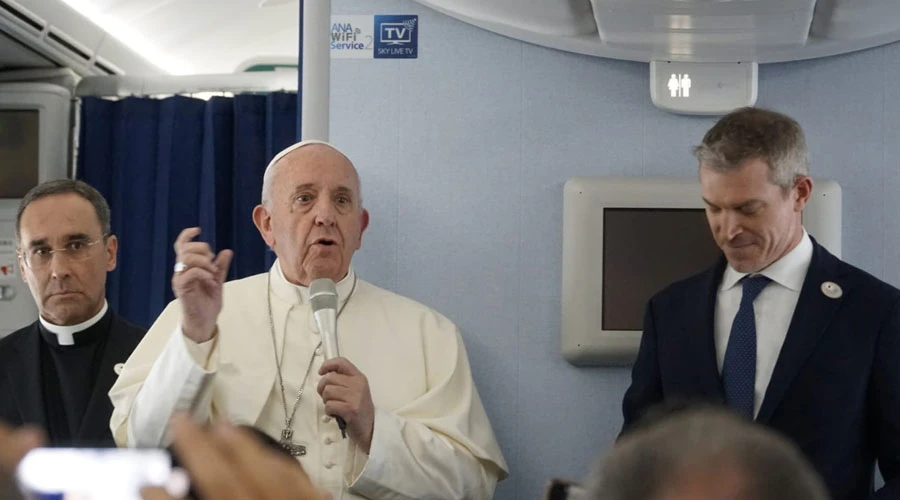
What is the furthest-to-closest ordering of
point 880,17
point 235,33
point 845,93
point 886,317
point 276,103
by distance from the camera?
point 235,33 → point 276,103 → point 845,93 → point 880,17 → point 886,317

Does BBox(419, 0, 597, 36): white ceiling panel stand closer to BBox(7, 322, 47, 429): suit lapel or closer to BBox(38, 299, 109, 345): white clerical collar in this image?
BBox(38, 299, 109, 345): white clerical collar

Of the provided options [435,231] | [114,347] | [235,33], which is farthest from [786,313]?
[235,33]

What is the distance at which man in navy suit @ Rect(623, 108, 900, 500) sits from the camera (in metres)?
A: 2.86

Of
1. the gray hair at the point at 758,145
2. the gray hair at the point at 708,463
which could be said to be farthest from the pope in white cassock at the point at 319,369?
the gray hair at the point at 708,463

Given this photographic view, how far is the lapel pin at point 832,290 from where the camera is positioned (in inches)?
116

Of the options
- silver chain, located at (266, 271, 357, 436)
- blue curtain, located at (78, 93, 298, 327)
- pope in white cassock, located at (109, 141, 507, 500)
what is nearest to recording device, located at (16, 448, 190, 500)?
pope in white cassock, located at (109, 141, 507, 500)

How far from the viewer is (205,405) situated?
2.98 meters

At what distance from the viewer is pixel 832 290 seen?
295cm

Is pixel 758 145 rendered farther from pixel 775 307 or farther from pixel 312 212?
pixel 312 212

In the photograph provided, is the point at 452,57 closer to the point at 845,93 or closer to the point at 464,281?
the point at 464,281

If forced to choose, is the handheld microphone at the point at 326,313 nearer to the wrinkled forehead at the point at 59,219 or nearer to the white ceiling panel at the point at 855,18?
the wrinkled forehead at the point at 59,219

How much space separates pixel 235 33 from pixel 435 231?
3858 mm

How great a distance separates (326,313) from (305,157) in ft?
2.79

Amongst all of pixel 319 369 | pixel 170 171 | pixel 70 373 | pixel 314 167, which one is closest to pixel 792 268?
pixel 319 369
